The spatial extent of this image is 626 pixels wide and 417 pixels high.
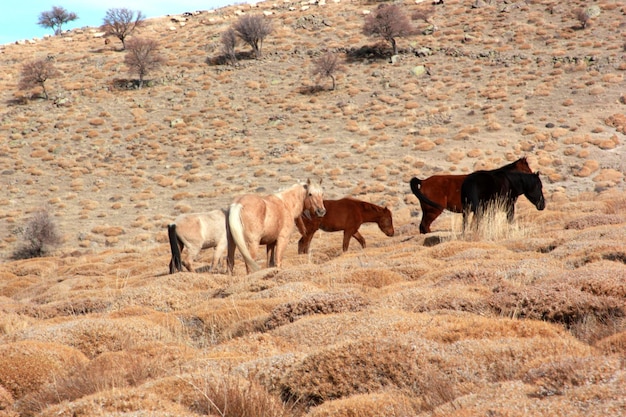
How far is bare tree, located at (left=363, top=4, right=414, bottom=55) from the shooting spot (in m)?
56.4

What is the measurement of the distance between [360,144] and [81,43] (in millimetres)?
48376

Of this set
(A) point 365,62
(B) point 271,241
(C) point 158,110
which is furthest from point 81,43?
(B) point 271,241

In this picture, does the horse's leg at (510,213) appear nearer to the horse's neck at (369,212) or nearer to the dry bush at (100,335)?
the horse's neck at (369,212)

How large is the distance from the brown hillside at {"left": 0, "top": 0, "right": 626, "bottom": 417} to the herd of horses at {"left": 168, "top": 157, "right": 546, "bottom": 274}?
0.80 m

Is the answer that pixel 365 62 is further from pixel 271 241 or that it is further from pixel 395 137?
pixel 271 241

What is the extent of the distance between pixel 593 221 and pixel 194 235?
965cm

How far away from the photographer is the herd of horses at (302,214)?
1316cm

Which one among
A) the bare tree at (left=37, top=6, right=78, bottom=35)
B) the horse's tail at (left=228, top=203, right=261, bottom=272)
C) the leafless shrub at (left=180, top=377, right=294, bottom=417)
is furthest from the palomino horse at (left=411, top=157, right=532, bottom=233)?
the bare tree at (left=37, top=6, right=78, bottom=35)

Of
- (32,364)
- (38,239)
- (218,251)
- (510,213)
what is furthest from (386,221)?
(38,239)

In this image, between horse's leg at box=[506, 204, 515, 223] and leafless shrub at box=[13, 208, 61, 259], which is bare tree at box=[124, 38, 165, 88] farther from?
horse's leg at box=[506, 204, 515, 223]

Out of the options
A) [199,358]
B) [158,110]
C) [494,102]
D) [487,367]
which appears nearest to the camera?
[487,367]

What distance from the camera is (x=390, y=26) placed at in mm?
56344

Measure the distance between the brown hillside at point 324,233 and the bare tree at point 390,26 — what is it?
3.95 feet

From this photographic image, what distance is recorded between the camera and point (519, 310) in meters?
6.54
